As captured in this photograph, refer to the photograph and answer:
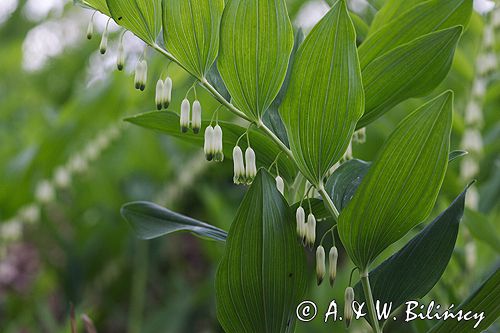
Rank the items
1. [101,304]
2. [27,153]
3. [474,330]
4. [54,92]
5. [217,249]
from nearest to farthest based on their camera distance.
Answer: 1. [474,330]
2. [27,153]
3. [217,249]
4. [101,304]
5. [54,92]

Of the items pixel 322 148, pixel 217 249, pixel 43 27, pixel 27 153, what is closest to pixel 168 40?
pixel 322 148

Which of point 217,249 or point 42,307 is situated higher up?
point 217,249

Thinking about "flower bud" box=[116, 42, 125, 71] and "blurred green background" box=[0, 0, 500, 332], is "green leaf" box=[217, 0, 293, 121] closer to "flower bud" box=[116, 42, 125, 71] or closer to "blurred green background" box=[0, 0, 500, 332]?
"flower bud" box=[116, 42, 125, 71]

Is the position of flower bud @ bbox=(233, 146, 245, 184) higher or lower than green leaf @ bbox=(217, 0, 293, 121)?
lower

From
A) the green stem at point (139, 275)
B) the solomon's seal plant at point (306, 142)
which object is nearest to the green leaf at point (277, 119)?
the solomon's seal plant at point (306, 142)

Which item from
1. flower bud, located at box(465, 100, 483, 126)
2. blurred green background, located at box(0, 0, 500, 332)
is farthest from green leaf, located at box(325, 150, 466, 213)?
flower bud, located at box(465, 100, 483, 126)

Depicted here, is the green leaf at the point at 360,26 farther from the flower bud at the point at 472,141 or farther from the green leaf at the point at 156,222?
the flower bud at the point at 472,141

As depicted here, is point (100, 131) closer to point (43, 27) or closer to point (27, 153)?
point (27, 153)
